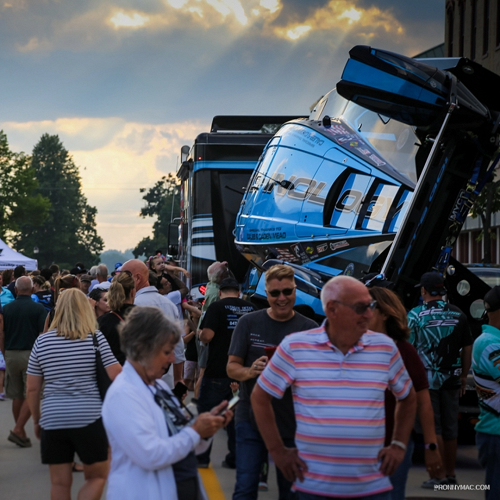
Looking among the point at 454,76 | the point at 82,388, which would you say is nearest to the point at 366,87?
the point at 454,76

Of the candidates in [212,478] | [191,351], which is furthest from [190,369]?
[212,478]

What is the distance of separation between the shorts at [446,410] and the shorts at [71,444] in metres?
3.17

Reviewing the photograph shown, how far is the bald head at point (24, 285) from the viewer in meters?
10.0

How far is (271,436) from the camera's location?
397 cm

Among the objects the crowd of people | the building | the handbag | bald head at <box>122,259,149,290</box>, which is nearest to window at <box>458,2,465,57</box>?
the building

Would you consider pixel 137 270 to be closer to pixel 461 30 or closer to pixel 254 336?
pixel 254 336

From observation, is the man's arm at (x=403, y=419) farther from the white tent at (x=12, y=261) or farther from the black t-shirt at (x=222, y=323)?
the white tent at (x=12, y=261)

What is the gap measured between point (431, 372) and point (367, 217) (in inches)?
74.8

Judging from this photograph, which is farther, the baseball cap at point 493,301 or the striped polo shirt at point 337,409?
the baseball cap at point 493,301

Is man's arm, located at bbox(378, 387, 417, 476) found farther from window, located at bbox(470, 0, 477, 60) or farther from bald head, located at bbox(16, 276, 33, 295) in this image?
window, located at bbox(470, 0, 477, 60)

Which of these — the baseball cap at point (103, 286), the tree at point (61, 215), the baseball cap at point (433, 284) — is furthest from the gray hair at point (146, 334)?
the tree at point (61, 215)

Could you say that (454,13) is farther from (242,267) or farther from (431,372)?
(431,372)

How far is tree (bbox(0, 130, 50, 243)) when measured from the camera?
69.0m

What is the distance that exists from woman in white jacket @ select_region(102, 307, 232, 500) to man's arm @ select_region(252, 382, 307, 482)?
0.42 m
